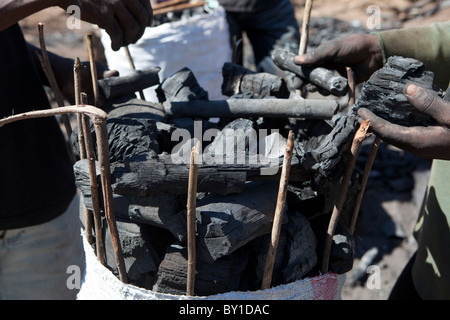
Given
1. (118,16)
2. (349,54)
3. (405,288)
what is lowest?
(405,288)

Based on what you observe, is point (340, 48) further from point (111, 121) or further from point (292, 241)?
point (111, 121)

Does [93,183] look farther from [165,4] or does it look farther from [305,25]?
[165,4]

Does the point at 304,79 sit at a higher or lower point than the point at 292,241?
higher

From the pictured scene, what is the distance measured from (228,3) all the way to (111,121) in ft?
6.87

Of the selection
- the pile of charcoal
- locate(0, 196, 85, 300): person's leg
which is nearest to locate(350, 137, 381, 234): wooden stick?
the pile of charcoal

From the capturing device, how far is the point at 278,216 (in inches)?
54.7

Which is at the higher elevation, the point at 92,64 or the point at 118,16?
the point at 118,16

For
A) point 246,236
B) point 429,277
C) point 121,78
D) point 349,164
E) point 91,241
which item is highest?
point 121,78

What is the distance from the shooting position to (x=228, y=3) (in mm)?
3438

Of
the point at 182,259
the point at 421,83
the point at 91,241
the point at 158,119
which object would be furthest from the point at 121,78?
the point at 421,83

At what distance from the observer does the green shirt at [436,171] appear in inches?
73.9

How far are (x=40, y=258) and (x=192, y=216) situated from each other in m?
1.19

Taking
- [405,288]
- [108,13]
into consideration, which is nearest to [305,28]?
A: [108,13]

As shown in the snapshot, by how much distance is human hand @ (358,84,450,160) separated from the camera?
141cm
